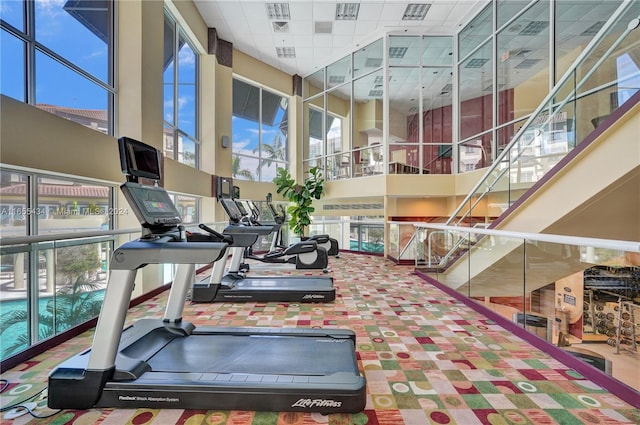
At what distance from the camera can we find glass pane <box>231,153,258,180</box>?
339 inches

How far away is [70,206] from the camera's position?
11.6 ft

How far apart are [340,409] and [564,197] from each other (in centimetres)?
328

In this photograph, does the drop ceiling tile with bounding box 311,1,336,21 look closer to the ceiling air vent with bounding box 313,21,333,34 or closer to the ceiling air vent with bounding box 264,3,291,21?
the ceiling air vent with bounding box 313,21,333,34

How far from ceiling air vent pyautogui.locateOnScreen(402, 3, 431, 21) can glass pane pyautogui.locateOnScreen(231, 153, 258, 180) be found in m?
5.35

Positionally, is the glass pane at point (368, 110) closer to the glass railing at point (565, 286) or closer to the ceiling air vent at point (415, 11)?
the ceiling air vent at point (415, 11)

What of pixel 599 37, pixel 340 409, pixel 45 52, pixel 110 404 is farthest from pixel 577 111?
pixel 45 52

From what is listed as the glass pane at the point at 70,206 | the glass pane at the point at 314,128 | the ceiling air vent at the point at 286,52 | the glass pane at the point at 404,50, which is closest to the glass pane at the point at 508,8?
the glass pane at the point at 404,50

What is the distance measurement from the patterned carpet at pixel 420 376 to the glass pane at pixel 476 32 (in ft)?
22.0

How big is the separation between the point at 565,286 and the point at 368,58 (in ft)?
25.0

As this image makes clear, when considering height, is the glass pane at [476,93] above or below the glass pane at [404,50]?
below

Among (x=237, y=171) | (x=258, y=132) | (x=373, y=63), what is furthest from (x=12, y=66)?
(x=373, y=63)

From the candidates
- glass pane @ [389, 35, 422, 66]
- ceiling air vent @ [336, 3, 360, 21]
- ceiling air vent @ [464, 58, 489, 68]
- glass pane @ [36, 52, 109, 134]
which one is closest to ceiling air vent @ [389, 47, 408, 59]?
glass pane @ [389, 35, 422, 66]

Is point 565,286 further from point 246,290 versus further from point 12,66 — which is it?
point 12,66

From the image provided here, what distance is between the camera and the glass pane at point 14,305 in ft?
7.45
